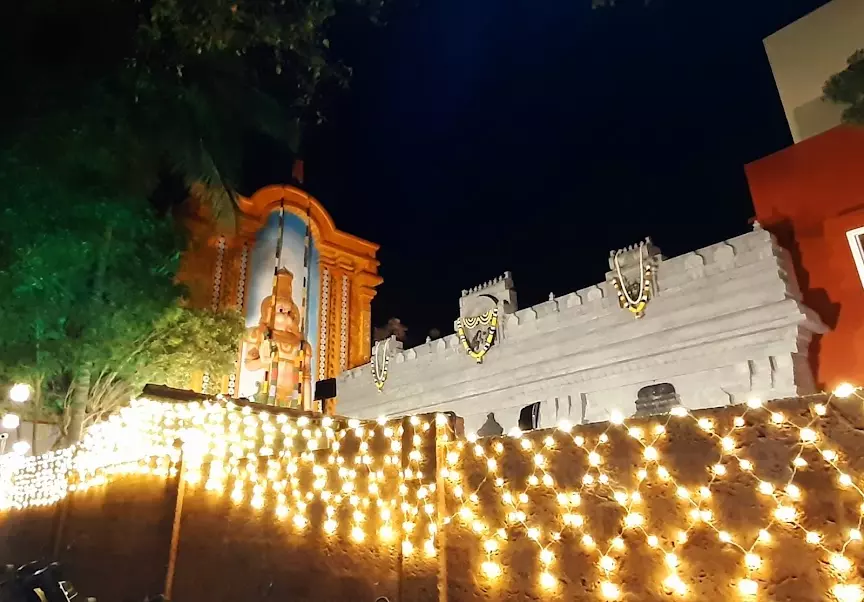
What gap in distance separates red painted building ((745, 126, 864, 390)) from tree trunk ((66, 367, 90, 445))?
12449 millimetres

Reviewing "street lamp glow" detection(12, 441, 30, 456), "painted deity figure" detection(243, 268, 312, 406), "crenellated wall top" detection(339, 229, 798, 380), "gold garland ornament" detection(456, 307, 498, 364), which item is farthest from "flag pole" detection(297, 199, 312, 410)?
"street lamp glow" detection(12, 441, 30, 456)

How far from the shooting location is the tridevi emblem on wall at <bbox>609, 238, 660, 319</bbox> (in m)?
9.55

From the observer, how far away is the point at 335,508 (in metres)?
5.11

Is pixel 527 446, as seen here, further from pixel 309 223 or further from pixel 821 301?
pixel 309 223

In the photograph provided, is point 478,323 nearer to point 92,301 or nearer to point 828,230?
point 828,230

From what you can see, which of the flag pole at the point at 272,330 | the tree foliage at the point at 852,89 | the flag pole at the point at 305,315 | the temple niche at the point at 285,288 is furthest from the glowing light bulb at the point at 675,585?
the flag pole at the point at 305,315

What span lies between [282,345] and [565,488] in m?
13.9

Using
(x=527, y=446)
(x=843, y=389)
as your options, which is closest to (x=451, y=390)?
(x=527, y=446)

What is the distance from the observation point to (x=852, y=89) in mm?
7184

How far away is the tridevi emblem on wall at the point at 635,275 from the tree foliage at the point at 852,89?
3.22 metres

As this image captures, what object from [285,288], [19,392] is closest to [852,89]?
[19,392]

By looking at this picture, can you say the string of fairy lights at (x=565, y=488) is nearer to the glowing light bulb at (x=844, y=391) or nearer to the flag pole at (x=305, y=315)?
the glowing light bulb at (x=844, y=391)

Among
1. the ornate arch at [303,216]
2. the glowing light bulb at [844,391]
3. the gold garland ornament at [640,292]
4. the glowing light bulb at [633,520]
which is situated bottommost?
the glowing light bulb at [633,520]

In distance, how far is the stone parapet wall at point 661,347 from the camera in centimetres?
816
